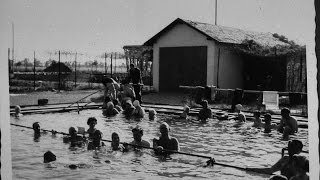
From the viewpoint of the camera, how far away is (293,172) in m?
4.61

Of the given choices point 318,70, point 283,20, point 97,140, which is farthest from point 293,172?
point 97,140

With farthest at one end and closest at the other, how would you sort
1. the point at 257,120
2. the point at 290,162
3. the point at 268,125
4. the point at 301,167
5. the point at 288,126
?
the point at 257,120
the point at 268,125
the point at 288,126
the point at 290,162
the point at 301,167

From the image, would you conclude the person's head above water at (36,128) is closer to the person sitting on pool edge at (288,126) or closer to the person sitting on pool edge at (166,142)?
the person sitting on pool edge at (166,142)

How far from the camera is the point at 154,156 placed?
22.1 feet

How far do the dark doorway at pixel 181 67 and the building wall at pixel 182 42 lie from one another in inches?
7.3

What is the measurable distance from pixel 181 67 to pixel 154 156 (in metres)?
9.56

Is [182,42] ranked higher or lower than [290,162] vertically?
higher

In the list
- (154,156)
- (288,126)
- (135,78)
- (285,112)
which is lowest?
(154,156)

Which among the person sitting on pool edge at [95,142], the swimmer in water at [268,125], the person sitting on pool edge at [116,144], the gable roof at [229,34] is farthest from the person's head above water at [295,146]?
the gable roof at [229,34]

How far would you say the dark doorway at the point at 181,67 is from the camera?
14852 mm

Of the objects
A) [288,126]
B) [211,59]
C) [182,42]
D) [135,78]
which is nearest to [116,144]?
[288,126]

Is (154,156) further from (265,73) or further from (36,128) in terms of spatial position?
(265,73)

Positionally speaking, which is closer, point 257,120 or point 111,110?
point 257,120

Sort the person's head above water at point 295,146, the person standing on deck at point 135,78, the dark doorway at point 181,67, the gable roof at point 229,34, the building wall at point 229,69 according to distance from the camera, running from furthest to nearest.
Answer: the dark doorway at point 181,67
the person standing on deck at point 135,78
the gable roof at point 229,34
the building wall at point 229,69
the person's head above water at point 295,146
